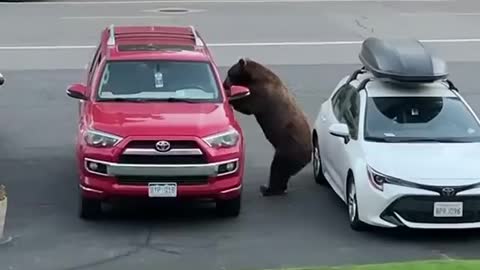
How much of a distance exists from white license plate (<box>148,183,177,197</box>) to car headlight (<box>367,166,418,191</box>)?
83.6 inches

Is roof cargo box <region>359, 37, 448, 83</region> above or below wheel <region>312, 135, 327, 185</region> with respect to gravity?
above

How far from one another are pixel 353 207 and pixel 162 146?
2204mm

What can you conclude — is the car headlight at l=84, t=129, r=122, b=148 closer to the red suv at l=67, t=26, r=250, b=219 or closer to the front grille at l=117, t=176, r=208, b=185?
the red suv at l=67, t=26, r=250, b=219

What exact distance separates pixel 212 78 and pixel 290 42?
13.2 m

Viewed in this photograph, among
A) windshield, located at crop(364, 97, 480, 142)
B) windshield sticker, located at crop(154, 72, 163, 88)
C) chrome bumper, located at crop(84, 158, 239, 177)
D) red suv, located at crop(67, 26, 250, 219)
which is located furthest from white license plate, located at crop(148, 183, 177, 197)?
windshield, located at crop(364, 97, 480, 142)

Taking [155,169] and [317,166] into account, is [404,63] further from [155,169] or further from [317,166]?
[155,169]

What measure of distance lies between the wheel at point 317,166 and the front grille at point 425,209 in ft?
8.82

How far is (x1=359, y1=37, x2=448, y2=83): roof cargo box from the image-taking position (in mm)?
13336

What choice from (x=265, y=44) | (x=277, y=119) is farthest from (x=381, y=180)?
(x=265, y=44)

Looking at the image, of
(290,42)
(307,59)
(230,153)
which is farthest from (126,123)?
(290,42)

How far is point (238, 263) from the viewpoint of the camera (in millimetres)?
11703

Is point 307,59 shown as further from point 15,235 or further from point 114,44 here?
point 15,235

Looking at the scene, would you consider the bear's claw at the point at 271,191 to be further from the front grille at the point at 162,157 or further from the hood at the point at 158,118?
the front grille at the point at 162,157

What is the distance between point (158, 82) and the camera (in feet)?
46.1
